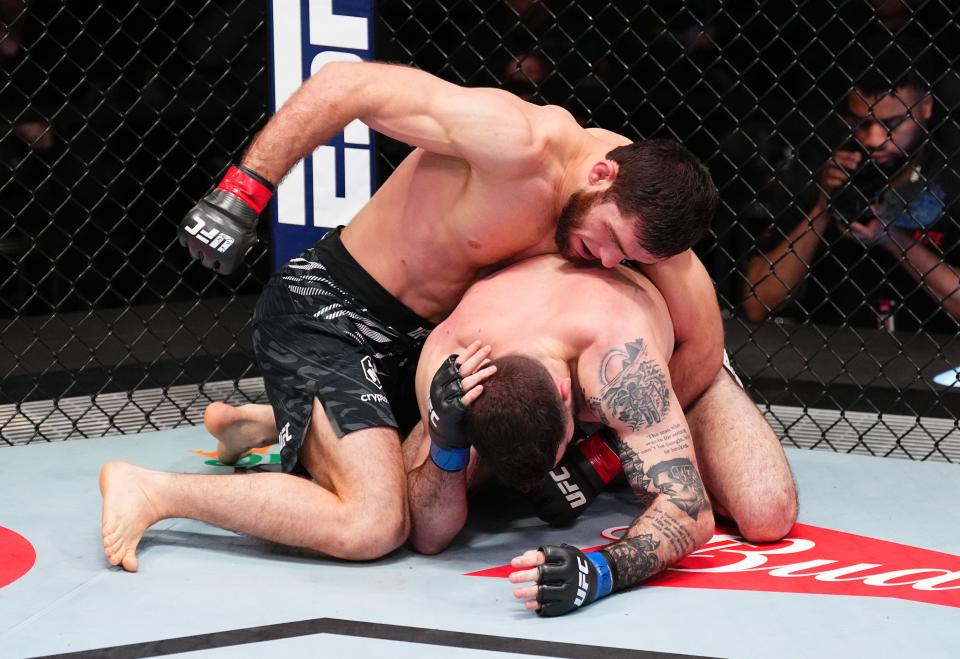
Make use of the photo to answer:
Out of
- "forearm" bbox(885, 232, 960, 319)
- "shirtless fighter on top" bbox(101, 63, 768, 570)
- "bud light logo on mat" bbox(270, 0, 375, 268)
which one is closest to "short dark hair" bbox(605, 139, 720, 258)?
"shirtless fighter on top" bbox(101, 63, 768, 570)

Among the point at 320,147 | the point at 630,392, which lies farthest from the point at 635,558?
the point at 320,147

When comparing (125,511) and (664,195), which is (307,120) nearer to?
(664,195)

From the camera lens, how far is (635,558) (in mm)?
1998

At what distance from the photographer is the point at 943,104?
3318 millimetres

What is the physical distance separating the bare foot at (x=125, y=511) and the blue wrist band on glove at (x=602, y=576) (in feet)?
2.74

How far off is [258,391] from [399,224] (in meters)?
1.17

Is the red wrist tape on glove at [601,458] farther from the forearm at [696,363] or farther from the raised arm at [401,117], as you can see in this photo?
the raised arm at [401,117]

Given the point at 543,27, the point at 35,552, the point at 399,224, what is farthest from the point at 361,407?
the point at 543,27

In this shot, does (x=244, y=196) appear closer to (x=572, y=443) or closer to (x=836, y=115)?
(x=572, y=443)

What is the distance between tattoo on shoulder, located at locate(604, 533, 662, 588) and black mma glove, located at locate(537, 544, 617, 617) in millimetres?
68

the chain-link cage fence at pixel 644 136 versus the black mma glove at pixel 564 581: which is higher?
the chain-link cage fence at pixel 644 136

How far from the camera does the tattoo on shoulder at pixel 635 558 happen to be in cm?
198

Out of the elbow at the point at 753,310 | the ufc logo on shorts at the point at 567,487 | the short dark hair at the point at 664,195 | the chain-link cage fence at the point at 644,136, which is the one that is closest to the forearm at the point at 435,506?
the ufc logo on shorts at the point at 567,487

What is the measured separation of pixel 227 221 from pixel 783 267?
2123 millimetres
